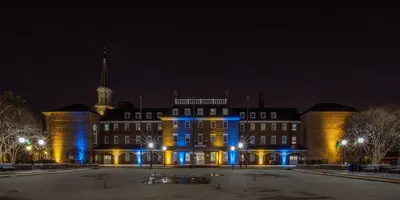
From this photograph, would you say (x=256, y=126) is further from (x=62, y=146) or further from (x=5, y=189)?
(x=5, y=189)

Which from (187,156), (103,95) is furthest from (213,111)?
(103,95)

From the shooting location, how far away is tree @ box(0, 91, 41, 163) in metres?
58.0

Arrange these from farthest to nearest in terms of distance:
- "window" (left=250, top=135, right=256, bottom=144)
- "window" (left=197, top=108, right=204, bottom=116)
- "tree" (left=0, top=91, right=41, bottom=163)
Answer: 1. "window" (left=250, top=135, right=256, bottom=144)
2. "window" (left=197, top=108, right=204, bottom=116)
3. "tree" (left=0, top=91, right=41, bottom=163)

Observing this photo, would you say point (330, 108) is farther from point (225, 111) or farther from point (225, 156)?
point (225, 156)

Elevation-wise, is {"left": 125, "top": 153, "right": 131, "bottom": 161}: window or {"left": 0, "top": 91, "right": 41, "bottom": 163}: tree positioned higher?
{"left": 0, "top": 91, "right": 41, "bottom": 163}: tree

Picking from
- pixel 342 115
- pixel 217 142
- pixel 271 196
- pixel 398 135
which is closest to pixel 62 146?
pixel 217 142

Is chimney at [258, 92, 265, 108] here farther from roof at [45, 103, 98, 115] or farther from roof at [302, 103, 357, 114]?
roof at [45, 103, 98, 115]

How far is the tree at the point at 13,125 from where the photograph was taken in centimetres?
5802

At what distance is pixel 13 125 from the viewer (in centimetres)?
5853

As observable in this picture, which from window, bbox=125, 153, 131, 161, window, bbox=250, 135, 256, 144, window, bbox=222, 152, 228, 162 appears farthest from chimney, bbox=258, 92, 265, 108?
window, bbox=125, 153, 131, 161

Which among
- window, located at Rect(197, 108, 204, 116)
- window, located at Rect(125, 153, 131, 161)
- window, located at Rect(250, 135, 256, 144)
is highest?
window, located at Rect(197, 108, 204, 116)

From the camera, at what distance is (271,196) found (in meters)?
24.1

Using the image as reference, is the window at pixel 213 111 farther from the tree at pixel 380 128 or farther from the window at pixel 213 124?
the tree at pixel 380 128

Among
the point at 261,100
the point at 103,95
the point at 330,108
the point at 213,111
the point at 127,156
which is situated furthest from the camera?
the point at 103,95
